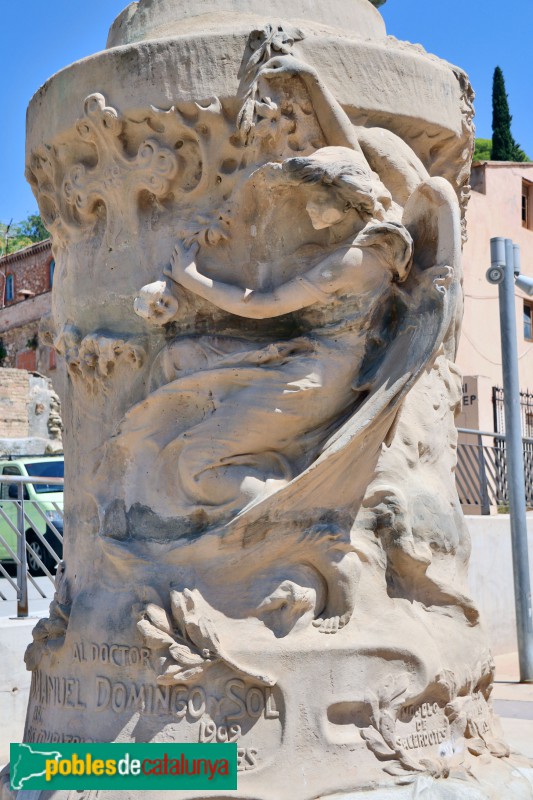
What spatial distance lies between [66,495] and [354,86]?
6.14 ft

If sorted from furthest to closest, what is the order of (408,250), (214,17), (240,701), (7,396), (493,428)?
(7,396) < (493,428) < (214,17) < (408,250) < (240,701)

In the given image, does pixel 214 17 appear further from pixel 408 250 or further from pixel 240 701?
pixel 240 701

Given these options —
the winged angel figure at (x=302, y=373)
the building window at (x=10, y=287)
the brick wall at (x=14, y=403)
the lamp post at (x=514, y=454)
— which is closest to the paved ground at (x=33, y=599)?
the winged angel figure at (x=302, y=373)

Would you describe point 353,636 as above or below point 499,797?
above

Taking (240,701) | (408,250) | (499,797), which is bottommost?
(499,797)

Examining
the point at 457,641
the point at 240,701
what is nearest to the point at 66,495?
the point at 240,701

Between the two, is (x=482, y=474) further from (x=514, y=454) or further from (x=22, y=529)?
(x=22, y=529)

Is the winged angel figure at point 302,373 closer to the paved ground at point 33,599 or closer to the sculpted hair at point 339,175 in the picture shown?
the sculpted hair at point 339,175

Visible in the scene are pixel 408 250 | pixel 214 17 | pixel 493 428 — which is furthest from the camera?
pixel 493 428

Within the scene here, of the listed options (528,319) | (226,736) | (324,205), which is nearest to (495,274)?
(324,205)

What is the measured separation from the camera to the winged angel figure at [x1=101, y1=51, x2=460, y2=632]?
3383 millimetres

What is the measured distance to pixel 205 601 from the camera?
3.34 meters

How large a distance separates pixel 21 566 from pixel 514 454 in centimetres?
380

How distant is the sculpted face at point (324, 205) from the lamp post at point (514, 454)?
4536 mm
